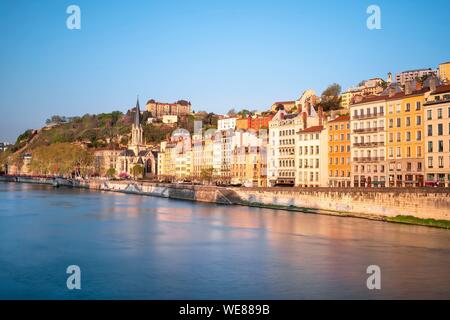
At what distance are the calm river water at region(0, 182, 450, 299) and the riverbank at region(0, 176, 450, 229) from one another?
167cm

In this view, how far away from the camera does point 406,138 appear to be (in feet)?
154

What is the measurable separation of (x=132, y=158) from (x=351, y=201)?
98374mm

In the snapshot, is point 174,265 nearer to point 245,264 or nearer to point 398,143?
point 245,264

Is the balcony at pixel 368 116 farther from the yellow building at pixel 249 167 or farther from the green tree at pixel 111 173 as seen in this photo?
the green tree at pixel 111 173

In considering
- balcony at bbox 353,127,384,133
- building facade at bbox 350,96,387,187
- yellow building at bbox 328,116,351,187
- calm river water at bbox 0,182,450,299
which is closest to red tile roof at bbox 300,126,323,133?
yellow building at bbox 328,116,351,187

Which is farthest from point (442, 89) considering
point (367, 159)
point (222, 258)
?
point (222, 258)

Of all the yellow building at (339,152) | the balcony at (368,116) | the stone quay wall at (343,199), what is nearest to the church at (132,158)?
the stone quay wall at (343,199)

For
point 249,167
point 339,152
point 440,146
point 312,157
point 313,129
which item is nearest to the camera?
point 440,146

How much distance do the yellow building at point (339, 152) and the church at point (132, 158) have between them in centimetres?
7417

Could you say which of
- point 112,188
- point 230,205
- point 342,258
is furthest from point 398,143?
point 112,188

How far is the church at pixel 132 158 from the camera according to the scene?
129625 mm

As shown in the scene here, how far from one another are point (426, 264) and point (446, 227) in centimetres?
1169

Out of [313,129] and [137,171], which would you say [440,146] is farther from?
[137,171]
